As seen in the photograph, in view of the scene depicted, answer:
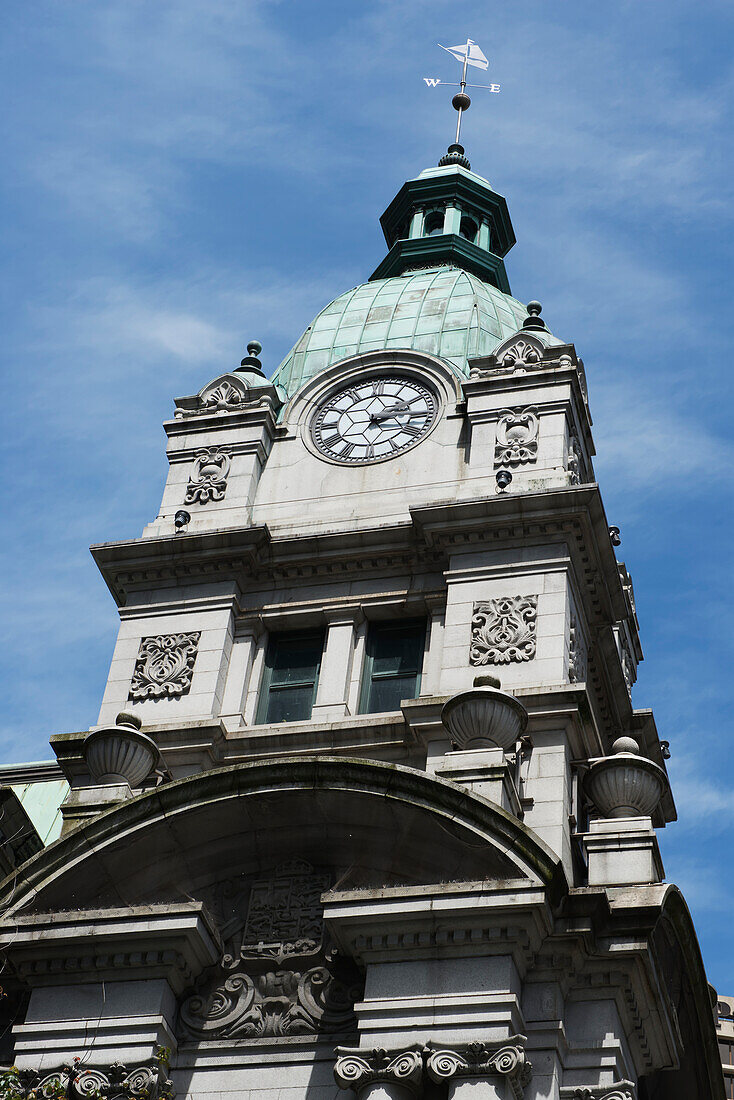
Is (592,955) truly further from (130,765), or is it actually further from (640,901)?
(130,765)

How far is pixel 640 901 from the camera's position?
23.8m

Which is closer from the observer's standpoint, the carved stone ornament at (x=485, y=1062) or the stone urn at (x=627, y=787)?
the carved stone ornament at (x=485, y=1062)

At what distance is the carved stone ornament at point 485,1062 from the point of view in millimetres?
22203

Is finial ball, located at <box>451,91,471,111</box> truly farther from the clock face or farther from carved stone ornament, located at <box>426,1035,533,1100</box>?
carved stone ornament, located at <box>426,1035,533,1100</box>

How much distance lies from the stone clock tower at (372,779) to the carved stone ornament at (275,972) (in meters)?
0.04

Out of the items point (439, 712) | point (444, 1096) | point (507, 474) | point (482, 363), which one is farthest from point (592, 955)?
point (482, 363)

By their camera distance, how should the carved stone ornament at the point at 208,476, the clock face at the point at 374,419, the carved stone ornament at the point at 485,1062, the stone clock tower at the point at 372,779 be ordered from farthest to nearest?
the clock face at the point at 374,419 < the carved stone ornament at the point at 208,476 < the stone clock tower at the point at 372,779 < the carved stone ornament at the point at 485,1062

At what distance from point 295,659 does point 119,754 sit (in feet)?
17.3

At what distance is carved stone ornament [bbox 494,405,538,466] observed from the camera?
1308 inches

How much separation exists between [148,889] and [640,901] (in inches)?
284

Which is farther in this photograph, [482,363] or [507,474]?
[482,363]

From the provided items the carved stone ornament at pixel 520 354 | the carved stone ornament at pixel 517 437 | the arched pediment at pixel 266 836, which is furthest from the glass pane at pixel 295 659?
the carved stone ornament at pixel 520 354

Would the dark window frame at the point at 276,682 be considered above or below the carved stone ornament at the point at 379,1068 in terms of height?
above

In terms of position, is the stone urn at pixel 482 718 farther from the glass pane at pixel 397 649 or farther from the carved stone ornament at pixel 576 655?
the glass pane at pixel 397 649
